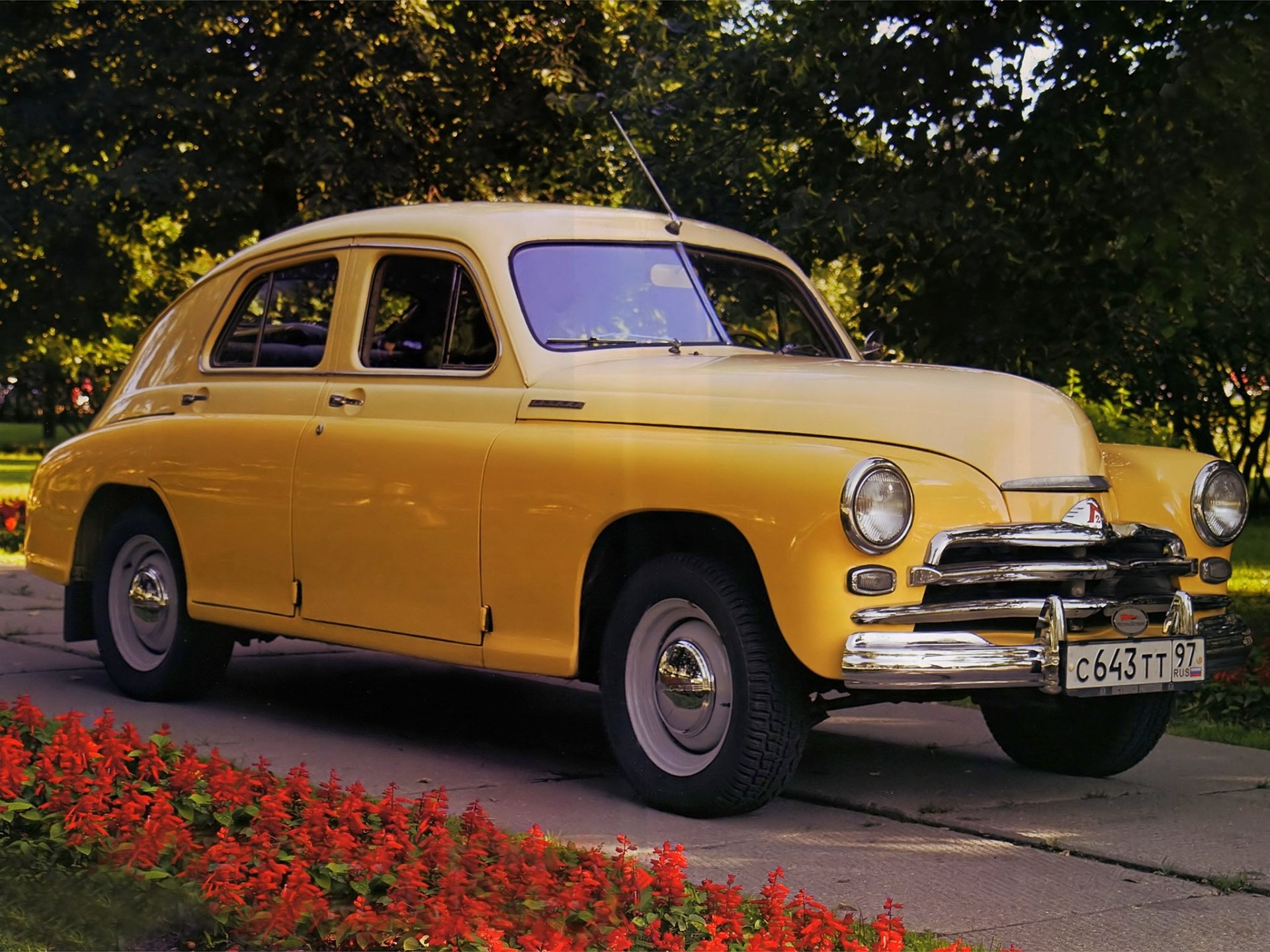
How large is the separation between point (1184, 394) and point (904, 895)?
14463 millimetres

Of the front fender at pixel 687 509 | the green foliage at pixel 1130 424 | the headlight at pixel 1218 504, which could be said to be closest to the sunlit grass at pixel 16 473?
the green foliage at pixel 1130 424

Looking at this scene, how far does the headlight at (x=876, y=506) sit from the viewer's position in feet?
16.4

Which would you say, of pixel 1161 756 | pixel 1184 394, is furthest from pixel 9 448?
pixel 1161 756

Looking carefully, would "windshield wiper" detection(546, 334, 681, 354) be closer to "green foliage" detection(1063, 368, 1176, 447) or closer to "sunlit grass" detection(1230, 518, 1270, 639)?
"sunlit grass" detection(1230, 518, 1270, 639)

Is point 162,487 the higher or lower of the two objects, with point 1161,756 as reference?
higher

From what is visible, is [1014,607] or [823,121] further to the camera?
[823,121]

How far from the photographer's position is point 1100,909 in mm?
4504

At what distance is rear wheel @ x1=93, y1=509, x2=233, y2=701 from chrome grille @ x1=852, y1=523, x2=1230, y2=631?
3.58 metres

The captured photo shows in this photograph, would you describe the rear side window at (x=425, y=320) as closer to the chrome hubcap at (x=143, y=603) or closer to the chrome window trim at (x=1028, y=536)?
the chrome hubcap at (x=143, y=603)

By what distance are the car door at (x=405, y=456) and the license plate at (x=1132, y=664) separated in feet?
6.71

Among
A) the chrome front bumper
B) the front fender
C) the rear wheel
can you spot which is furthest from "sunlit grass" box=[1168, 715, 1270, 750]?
the rear wheel

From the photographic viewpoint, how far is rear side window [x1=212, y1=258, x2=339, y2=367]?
7117 mm

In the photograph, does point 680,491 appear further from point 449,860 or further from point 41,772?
point 41,772

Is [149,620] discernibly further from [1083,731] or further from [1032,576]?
[1032,576]
